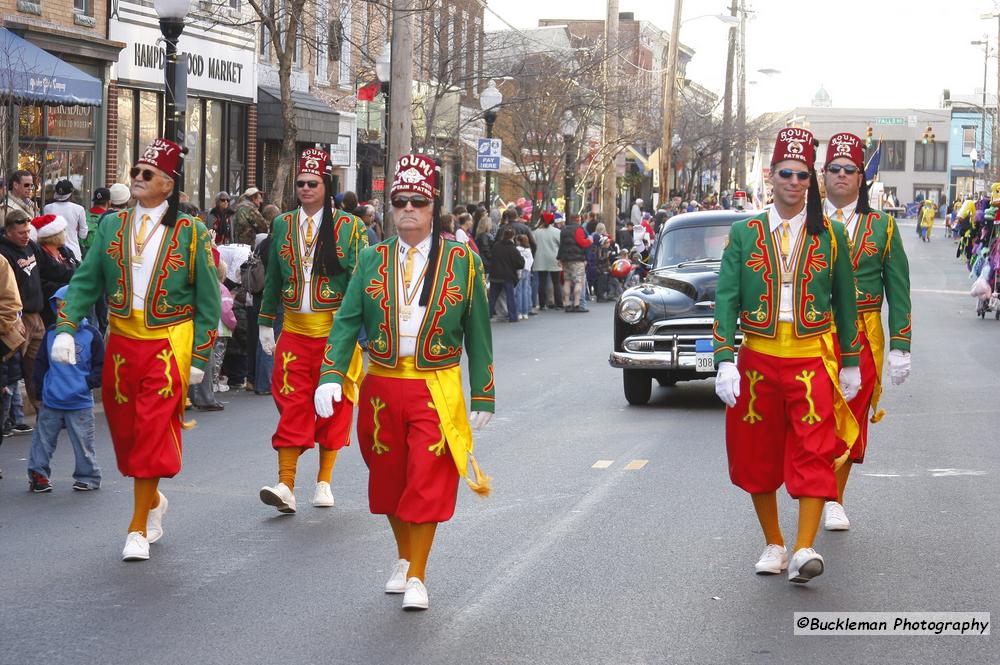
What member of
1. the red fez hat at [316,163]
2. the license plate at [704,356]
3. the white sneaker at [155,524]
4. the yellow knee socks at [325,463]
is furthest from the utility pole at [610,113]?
the white sneaker at [155,524]

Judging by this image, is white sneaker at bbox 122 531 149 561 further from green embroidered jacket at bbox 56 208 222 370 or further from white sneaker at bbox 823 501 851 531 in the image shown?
white sneaker at bbox 823 501 851 531

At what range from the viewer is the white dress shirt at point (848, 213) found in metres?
8.42

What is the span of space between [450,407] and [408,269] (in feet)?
2.04

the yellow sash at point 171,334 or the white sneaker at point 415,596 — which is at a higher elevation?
the yellow sash at point 171,334

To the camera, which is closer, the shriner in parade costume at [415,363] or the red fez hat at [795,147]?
the shriner in parade costume at [415,363]

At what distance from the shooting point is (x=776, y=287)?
6.99 meters

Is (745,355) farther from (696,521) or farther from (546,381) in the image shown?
(546,381)

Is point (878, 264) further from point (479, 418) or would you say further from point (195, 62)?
point (195, 62)

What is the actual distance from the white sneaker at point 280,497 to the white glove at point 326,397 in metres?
2.25

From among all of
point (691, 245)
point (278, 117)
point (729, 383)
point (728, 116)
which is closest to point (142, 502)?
point (729, 383)

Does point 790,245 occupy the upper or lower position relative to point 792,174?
lower

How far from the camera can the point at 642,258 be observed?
1526cm

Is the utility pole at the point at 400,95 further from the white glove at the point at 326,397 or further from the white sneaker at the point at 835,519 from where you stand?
the white glove at the point at 326,397

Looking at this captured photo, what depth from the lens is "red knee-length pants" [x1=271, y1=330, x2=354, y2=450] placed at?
863cm
